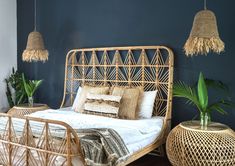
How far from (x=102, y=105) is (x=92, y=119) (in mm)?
291

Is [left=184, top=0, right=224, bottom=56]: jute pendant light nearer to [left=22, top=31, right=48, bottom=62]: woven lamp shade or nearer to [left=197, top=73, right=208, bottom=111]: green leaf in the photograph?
[left=197, top=73, right=208, bottom=111]: green leaf

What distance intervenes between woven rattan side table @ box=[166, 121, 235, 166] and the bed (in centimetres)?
44

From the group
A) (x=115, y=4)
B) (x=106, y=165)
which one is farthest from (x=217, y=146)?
(x=115, y=4)

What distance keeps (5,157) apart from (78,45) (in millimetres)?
2412

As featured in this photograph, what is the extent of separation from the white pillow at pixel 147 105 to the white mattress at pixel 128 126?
12cm

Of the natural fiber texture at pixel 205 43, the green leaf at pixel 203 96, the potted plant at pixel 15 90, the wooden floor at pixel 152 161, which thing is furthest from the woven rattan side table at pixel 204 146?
the potted plant at pixel 15 90

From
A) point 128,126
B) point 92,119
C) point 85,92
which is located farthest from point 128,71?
point 128,126

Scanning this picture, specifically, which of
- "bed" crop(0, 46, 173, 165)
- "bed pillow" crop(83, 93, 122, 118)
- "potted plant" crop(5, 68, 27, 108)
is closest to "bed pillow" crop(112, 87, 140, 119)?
"bed pillow" crop(83, 93, 122, 118)

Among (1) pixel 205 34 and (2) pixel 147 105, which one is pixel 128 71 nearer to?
(2) pixel 147 105

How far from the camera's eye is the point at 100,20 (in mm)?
4715

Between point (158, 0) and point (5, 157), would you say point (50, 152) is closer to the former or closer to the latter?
point (5, 157)

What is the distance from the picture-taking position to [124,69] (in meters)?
4.41

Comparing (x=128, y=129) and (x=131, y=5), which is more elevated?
(x=131, y=5)

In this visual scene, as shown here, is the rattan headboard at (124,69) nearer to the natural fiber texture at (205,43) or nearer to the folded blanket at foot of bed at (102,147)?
the natural fiber texture at (205,43)
